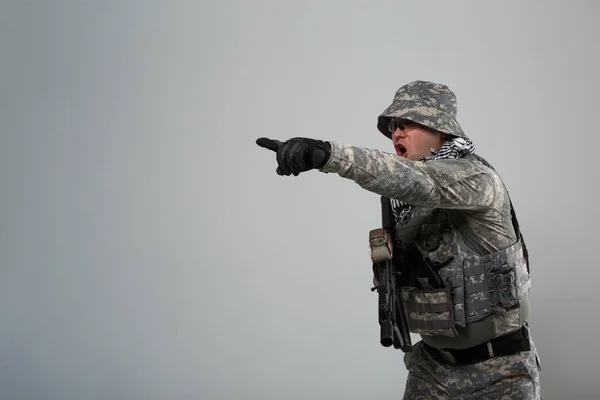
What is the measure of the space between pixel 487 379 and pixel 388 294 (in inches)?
15.3

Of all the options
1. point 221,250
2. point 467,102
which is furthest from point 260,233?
point 467,102

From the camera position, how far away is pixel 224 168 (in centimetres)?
459

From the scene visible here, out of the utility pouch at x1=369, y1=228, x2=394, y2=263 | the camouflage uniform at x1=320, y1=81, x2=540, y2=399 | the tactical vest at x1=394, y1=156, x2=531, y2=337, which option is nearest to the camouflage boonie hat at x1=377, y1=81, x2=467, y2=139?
the camouflage uniform at x1=320, y1=81, x2=540, y2=399

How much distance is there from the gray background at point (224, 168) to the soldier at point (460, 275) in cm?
209

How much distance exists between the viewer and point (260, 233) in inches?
180

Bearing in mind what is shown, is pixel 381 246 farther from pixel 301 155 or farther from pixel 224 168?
pixel 224 168

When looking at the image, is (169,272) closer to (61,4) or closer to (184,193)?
(184,193)

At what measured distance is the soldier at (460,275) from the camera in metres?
2.30

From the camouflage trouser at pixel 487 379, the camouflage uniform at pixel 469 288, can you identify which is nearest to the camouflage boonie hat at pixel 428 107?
the camouflage uniform at pixel 469 288

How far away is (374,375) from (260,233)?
1.08m

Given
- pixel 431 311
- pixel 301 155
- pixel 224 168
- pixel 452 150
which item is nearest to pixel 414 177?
pixel 301 155

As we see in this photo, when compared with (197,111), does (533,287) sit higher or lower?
lower

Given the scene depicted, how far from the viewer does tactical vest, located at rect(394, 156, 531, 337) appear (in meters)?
2.31

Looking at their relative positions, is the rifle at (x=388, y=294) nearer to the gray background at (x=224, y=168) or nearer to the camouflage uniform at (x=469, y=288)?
the camouflage uniform at (x=469, y=288)
